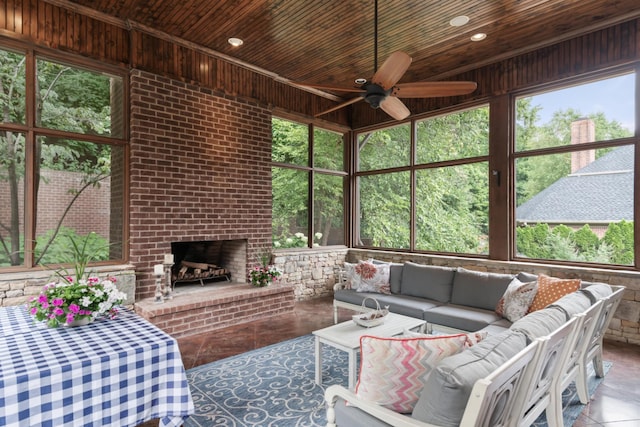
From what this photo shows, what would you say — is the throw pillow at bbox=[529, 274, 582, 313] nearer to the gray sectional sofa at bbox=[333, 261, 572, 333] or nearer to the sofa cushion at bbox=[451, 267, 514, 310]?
the gray sectional sofa at bbox=[333, 261, 572, 333]

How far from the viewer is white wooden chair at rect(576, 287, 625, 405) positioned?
2.63m

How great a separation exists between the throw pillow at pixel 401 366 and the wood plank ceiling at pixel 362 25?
3422mm

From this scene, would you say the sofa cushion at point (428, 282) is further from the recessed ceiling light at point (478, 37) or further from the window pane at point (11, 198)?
the window pane at point (11, 198)

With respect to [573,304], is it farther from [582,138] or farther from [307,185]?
[307,185]

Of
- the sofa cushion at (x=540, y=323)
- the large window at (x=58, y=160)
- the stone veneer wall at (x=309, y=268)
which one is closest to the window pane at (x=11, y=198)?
the large window at (x=58, y=160)

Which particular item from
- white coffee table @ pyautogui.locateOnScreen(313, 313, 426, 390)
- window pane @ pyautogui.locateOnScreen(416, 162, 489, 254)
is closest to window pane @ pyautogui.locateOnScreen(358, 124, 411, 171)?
window pane @ pyautogui.locateOnScreen(416, 162, 489, 254)

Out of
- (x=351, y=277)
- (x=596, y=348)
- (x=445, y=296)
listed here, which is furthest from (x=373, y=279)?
(x=596, y=348)

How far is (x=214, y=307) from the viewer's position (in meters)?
4.46

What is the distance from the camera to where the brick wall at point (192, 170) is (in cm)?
424

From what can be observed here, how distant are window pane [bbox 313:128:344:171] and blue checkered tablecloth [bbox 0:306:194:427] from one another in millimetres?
4812

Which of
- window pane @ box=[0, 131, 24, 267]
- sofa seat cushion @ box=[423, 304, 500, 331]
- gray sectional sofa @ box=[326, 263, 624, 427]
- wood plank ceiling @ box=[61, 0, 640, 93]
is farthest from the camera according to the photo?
wood plank ceiling @ box=[61, 0, 640, 93]

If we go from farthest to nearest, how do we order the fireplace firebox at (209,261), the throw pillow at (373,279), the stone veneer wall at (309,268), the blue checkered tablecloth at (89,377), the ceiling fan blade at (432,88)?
the stone veneer wall at (309,268) → the fireplace firebox at (209,261) → the throw pillow at (373,279) → the ceiling fan blade at (432,88) → the blue checkered tablecloth at (89,377)

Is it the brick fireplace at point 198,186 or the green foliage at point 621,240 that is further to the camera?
the brick fireplace at point 198,186

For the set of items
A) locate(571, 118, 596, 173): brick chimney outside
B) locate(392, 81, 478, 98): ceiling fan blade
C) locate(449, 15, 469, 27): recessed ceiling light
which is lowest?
locate(571, 118, 596, 173): brick chimney outside
